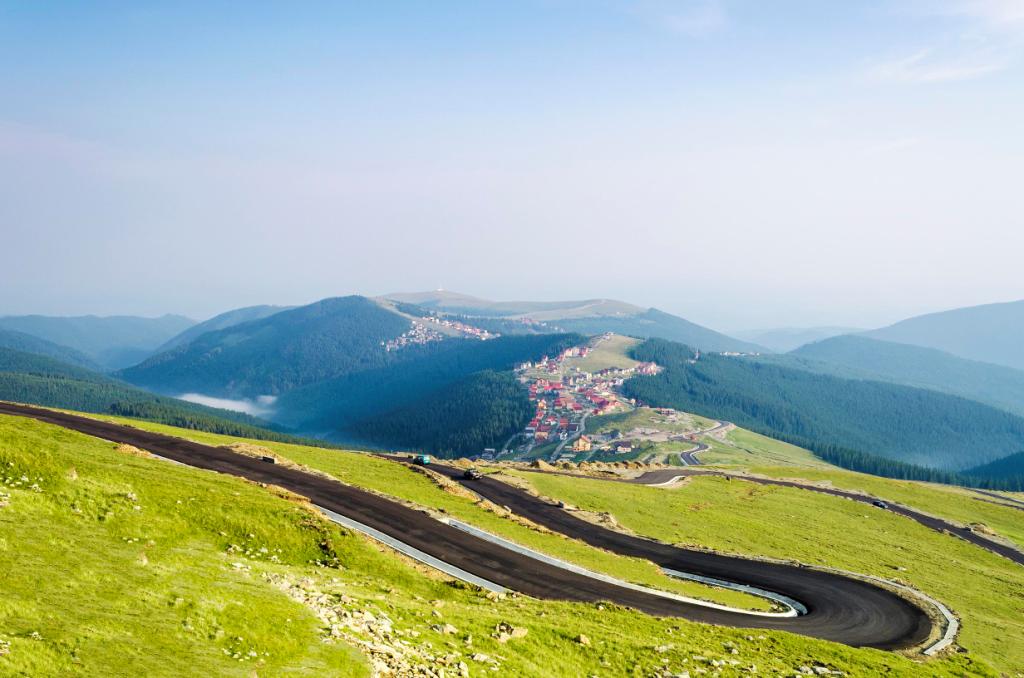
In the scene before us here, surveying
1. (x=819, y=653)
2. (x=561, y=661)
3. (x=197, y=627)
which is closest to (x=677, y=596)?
(x=819, y=653)

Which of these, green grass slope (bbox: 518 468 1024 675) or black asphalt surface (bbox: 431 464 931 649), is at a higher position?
black asphalt surface (bbox: 431 464 931 649)

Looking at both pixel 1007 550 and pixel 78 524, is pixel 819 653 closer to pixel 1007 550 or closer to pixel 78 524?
pixel 78 524

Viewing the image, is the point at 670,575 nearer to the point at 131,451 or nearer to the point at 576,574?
the point at 576,574

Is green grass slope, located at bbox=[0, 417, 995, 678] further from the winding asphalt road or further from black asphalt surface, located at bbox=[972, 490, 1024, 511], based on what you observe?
black asphalt surface, located at bbox=[972, 490, 1024, 511]

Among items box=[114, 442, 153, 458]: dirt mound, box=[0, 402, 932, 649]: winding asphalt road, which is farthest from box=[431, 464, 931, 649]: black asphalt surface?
box=[114, 442, 153, 458]: dirt mound

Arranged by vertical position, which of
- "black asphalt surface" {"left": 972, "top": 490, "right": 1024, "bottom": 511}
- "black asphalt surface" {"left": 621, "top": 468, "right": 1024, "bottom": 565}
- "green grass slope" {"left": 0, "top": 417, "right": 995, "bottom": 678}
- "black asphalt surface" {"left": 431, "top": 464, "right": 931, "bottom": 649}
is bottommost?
"black asphalt surface" {"left": 972, "top": 490, "right": 1024, "bottom": 511}

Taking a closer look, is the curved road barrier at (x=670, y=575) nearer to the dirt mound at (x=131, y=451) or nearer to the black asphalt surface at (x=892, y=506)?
the dirt mound at (x=131, y=451)
